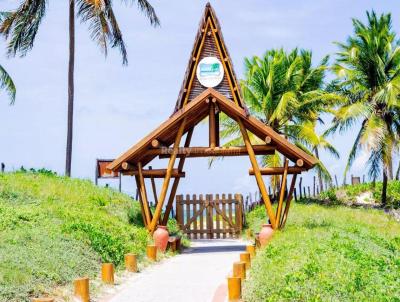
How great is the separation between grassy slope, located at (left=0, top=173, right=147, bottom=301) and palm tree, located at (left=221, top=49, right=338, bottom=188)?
37.1ft

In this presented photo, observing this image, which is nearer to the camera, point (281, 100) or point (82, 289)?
point (82, 289)

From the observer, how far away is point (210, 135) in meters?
19.3

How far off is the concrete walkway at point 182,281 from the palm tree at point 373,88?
52.7ft

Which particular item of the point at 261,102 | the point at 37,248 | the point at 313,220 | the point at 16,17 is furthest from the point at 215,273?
the point at 261,102

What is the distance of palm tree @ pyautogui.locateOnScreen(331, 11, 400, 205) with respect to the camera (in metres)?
31.9

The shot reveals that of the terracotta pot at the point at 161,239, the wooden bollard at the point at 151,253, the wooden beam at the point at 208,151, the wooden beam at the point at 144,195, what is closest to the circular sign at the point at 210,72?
the wooden beam at the point at 208,151

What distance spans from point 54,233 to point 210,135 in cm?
656

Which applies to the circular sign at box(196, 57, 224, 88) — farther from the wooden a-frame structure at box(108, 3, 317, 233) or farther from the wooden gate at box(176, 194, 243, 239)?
the wooden gate at box(176, 194, 243, 239)

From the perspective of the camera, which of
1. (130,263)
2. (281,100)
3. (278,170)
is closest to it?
(130,263)

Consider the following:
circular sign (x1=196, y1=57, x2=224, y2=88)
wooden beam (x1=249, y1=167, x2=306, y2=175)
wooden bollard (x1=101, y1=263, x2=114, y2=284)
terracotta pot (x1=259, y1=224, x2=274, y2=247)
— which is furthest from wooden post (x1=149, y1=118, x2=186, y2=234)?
wooden bollard (x1=101, y1=263, x2=114, y2=284)

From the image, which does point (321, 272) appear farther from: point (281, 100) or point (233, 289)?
point (281, 100)

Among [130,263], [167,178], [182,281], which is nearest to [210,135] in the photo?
[167,178]

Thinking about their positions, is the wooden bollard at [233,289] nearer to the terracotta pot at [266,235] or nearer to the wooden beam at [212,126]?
the terracotta pot at [266,235]

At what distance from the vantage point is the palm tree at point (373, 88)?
3188 centimetres
